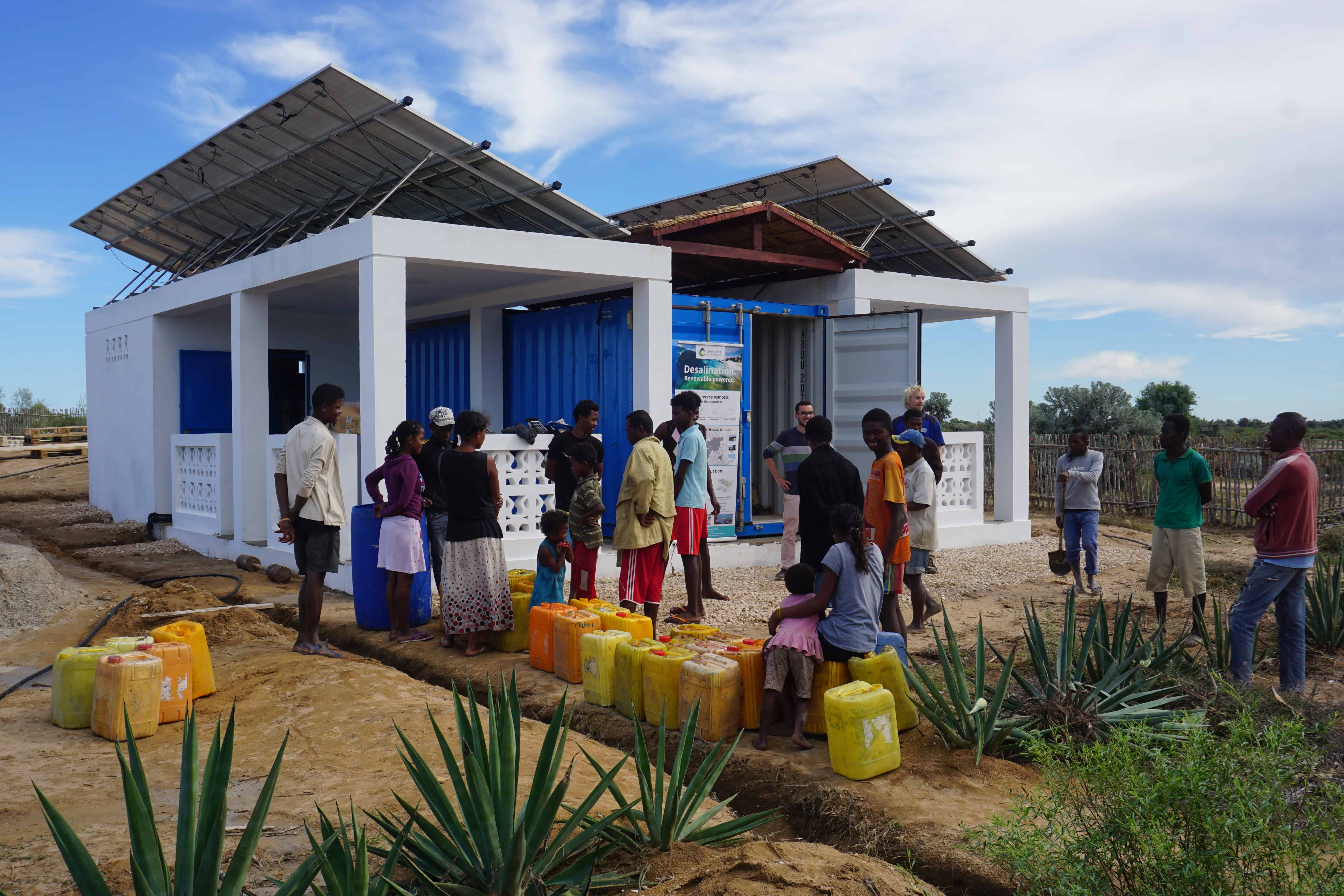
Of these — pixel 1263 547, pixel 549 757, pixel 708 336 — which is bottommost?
pixel 549 757

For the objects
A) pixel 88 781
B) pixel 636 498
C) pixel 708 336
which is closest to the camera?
pixel 88 781

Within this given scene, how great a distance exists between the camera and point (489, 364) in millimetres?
11758

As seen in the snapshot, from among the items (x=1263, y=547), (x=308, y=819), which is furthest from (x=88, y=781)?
(x=1263, y=547)

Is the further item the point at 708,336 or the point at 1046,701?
the point at 708,336

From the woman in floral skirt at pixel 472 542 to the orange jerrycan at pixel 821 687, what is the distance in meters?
2.48

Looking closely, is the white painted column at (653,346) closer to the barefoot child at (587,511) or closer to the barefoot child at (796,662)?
the barefoot child at (587,511)

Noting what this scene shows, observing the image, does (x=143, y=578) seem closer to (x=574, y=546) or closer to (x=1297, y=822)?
(x=574, y=546)

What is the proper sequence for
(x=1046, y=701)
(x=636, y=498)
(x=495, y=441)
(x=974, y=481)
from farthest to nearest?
(x=974, y=481) → (x=495, y=441) → (x=636, y=498) → (x=1046, y=701)

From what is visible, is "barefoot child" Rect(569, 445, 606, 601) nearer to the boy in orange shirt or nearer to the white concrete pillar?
the boy in orange shirt

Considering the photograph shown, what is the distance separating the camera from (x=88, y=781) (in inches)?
164

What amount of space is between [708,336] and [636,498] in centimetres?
435

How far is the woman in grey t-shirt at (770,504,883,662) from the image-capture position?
4594mm

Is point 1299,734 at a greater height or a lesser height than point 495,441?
lesser

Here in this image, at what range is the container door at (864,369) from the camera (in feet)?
34.8
